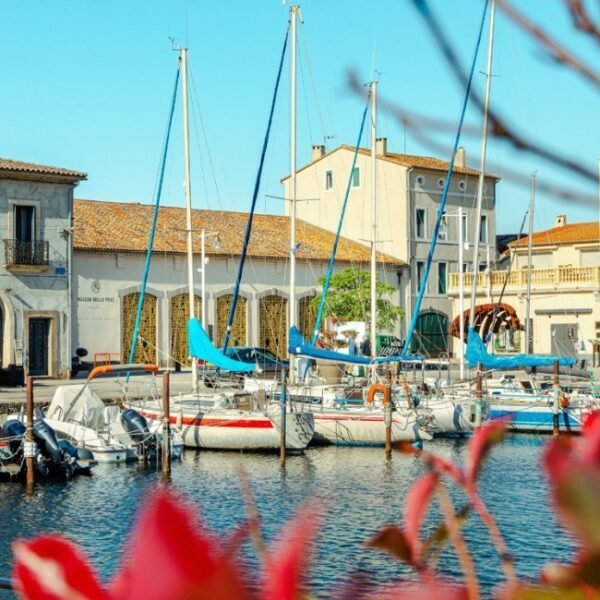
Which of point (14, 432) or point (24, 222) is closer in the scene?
point (14, 432)

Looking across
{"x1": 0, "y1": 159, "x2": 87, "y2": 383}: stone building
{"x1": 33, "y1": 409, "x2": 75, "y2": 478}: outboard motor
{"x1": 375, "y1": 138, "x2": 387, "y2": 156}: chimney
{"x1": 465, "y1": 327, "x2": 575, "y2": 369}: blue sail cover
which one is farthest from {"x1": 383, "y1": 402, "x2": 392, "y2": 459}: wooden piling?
{"x1": 375, "y1": 138, "x2": 387, "y2": 156}: chimney

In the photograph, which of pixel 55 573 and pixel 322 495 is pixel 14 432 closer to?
pixel 322 495

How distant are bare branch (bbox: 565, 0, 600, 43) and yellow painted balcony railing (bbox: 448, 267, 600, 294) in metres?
45.0

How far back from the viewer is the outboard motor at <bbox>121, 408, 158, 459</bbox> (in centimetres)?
2475

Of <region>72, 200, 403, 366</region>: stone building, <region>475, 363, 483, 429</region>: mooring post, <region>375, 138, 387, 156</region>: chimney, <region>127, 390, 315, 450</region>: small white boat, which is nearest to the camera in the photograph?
<region>127, 390, 315, 450</region>: small white boat

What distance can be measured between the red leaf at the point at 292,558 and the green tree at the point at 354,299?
140 feet

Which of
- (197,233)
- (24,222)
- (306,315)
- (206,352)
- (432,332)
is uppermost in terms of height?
(197,233)

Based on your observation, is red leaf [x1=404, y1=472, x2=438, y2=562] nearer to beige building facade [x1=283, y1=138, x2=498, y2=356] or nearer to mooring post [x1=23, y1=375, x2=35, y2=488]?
mooring post [x1=23, y1=375, x2=35, y2=488]

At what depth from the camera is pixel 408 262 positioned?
5175 cm

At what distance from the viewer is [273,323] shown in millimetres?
46625

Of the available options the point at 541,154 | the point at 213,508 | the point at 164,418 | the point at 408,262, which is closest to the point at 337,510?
the point at 213,508

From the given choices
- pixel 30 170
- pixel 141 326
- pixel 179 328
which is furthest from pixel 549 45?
pixel 179 328

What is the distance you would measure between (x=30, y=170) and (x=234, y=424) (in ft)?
47.2

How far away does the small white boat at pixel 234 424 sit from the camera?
2638 cm
